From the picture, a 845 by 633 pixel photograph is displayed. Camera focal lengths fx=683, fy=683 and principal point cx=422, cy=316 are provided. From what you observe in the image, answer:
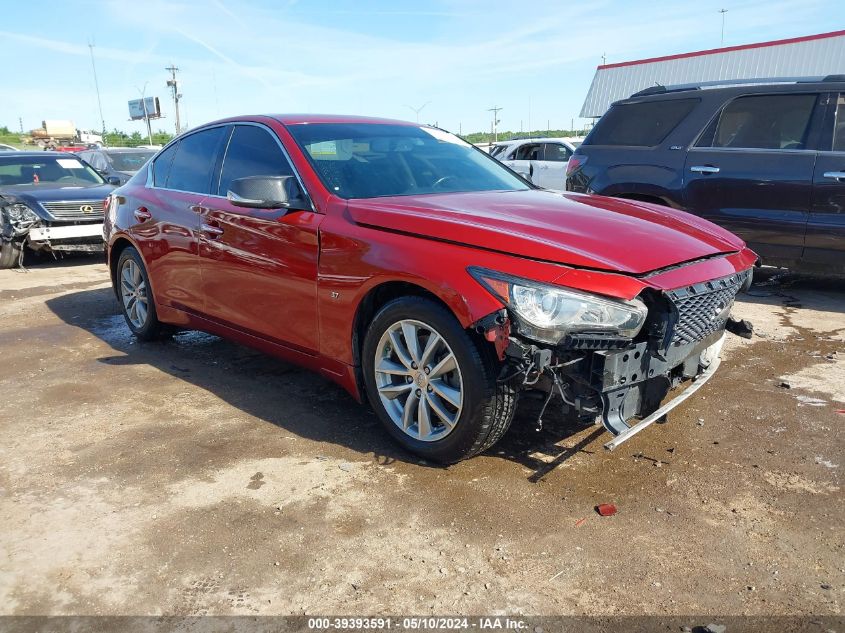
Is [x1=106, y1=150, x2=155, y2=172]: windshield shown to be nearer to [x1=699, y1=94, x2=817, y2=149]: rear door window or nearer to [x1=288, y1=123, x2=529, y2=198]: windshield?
[x1=288, y1=123, x2=529, y2=198]: windshield

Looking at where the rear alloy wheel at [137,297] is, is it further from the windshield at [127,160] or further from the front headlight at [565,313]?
the windshield at [127,160]

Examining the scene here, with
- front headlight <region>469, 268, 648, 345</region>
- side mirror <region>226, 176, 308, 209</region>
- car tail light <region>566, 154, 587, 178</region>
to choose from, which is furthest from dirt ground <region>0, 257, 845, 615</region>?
car tail light <region>566, 154, 587, 178</region>

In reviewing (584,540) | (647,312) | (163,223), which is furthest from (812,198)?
(163,223)

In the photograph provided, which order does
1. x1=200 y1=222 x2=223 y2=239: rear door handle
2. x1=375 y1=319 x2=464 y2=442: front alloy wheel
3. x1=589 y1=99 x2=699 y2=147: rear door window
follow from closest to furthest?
x1=375 y1=319 x2=464 y2=442: front alloy wheel < x1=200 y1=222 x2=223 y2=239: rear door handle < x1=589 y1=99 x2=699 y2=147: rear door window

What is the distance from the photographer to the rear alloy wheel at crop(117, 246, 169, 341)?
5.26 metres

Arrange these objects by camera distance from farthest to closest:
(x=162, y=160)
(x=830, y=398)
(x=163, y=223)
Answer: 1. (x=162, y=160)
2. (x=163, y=223)
3. (x=830, y=398)

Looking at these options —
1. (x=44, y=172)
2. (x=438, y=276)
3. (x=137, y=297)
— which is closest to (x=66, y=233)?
(x=44, y=172)

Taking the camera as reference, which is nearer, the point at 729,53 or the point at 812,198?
the point at 812,198

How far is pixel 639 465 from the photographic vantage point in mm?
3227

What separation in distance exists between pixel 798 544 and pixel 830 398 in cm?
173

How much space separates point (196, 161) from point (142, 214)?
716 millimetres

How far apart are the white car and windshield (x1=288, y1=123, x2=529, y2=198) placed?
1092cm

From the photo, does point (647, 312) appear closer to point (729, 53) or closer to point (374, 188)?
point (374, 188)

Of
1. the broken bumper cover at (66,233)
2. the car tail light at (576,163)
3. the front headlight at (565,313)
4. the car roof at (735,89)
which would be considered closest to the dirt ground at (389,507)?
the front headlight at (565,313)
